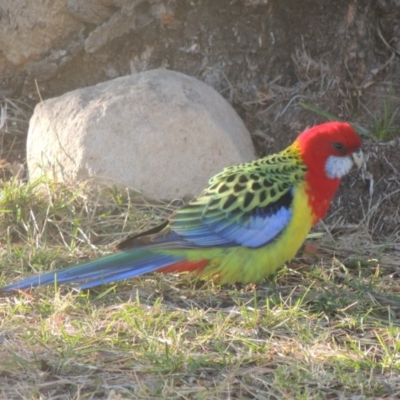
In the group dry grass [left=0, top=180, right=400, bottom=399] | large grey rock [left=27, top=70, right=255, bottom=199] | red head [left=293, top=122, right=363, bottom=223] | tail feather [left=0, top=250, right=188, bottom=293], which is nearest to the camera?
dry grass [left=0, top=180, right=400, bottom=399]

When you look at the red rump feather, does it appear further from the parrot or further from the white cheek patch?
the white cheek patch

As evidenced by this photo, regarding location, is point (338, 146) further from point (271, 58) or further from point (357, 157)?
point (271, 58)

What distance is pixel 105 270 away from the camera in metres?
3.84

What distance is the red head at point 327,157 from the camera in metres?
4.15

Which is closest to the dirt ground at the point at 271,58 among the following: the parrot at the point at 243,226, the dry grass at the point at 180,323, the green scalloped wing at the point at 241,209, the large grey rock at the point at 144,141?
the large grey rock at the point at 144,141

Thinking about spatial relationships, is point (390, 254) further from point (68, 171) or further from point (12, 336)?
point (12, 336)

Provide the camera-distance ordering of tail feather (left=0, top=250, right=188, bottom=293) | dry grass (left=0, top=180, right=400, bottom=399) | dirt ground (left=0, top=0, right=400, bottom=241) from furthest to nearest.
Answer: dirt ground (left=0, top=0, right=400, bottom=241) < tail feather (left=0, top=250, right=188, bottom=293) < dry grass (left=0, top=180, right=400, bottom=399)

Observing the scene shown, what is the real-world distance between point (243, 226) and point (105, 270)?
0.65 m

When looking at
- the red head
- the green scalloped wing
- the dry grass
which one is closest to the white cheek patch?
the red head

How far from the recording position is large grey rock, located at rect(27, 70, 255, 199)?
15.8 ft

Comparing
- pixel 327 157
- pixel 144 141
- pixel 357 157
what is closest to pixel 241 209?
pixel 327 157

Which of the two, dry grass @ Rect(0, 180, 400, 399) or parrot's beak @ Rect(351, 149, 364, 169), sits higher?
parrot's beak @ Rect(351, 149, 364, 169)

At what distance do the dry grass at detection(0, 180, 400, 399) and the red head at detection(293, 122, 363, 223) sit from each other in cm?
37

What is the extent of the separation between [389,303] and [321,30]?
6.58 feet
